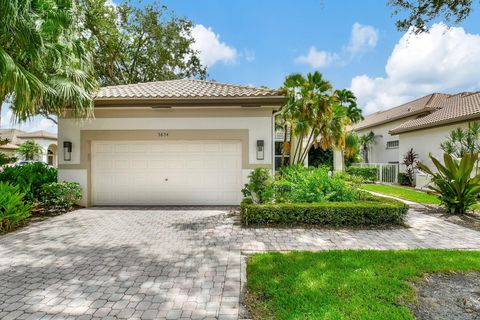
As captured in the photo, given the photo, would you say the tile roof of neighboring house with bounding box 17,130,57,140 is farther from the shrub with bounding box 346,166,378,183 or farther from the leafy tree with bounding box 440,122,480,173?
the leafy tree with bounding box 440,122,480,173

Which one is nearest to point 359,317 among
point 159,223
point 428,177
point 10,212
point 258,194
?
point 258,194

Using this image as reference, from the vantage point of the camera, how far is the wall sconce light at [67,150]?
9.82 m

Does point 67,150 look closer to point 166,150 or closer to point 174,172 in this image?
point 166,150

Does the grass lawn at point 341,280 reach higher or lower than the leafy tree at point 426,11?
lower

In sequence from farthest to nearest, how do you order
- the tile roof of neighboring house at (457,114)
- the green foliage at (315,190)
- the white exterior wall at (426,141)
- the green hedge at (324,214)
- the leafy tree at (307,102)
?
the white exterior wall at (426,141) < the tile roof of neighboring house at (457,114) < the leafy tree at (307,102) < the green foliage at (315,190) < the green hedge at (324,214)

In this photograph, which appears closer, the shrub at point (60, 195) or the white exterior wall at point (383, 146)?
the shrub at point (60, 195)

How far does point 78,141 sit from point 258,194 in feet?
22.1

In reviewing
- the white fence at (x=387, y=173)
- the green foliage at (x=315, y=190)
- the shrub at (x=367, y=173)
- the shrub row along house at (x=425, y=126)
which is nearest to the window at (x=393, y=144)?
the shrub row along house at (x=425, y=126)

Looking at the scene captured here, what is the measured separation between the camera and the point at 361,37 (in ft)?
25.2

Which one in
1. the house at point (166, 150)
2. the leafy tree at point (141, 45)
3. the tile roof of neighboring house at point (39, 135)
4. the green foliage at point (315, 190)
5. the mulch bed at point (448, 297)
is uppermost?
the leafy tree at point (141, 45)

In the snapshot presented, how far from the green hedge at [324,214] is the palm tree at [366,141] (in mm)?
20626

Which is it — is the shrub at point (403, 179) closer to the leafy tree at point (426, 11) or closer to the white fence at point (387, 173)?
the white fence at point (387, 173)

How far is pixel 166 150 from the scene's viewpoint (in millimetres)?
9984

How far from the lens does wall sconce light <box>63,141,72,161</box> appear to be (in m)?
9.82
